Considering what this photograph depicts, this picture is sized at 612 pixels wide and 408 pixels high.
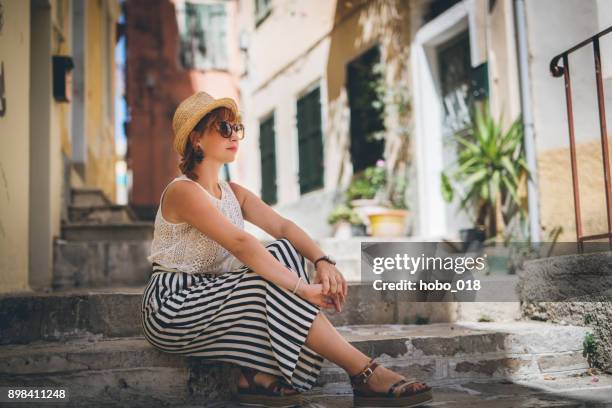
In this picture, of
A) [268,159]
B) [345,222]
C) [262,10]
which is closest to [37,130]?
[345,222]

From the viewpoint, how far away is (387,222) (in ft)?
23.3

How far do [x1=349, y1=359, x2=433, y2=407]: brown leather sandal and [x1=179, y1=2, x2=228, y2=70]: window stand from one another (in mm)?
13585

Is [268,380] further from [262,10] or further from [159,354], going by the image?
[262,10]

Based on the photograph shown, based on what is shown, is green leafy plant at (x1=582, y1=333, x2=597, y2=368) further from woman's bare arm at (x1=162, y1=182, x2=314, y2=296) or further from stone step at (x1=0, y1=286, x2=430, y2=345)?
stone step at (x1=0, y1=286, x2=430, y2=345)

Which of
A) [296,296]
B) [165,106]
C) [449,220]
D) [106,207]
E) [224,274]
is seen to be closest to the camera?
[296,296]

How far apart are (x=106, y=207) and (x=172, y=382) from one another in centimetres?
393

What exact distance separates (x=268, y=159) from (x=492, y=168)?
7036mm

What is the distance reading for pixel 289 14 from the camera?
11.0 metres

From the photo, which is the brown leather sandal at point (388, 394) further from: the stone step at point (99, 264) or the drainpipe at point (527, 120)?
the drainpipe at point (527, 120)

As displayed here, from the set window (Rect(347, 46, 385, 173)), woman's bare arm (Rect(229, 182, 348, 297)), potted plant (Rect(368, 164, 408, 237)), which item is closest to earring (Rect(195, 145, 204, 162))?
woman's bare arm (Rect(229, 182, 348, 297))

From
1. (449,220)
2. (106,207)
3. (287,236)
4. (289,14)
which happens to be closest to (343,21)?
(289,14)

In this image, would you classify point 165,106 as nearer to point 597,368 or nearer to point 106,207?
point 106,207

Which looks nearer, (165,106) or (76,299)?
(76,299)

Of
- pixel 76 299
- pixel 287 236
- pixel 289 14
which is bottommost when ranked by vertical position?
pixel 76 299
